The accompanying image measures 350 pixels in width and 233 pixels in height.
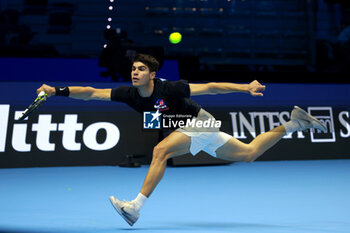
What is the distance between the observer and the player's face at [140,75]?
198 inches

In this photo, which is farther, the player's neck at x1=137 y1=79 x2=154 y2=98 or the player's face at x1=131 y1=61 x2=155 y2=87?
the player's neck at x1=137 y1=79 x2=154 y2=98

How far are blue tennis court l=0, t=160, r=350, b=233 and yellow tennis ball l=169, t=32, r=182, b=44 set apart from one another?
18.7 feet

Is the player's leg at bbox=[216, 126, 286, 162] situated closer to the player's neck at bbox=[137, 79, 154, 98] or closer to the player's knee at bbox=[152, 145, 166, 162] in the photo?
the player's knee at bbox=[152, 145, 166, 162]

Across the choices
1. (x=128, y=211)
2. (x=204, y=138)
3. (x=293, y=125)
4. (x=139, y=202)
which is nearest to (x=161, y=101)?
(x=204, y=138)

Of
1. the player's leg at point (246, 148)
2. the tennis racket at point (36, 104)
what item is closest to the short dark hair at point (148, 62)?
the tennis racket at point (36, 104)

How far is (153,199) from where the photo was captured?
6.52 m

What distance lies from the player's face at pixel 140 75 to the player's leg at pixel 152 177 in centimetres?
62

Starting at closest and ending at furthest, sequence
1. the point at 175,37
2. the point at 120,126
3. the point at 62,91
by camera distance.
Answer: the point at 62,91 < the point at 120,126 < the point at 175,37

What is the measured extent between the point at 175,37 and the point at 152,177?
34.9 feet

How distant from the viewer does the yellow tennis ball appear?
1483cm

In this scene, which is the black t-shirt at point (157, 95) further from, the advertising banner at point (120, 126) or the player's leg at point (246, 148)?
the advertising banner at point (120, 126)

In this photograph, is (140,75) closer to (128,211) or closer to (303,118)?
(128,211)

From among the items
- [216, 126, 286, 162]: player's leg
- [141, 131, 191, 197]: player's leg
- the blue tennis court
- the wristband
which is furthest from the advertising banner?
[141, 131, 191, 197]: player's leg

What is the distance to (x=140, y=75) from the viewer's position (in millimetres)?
5047
